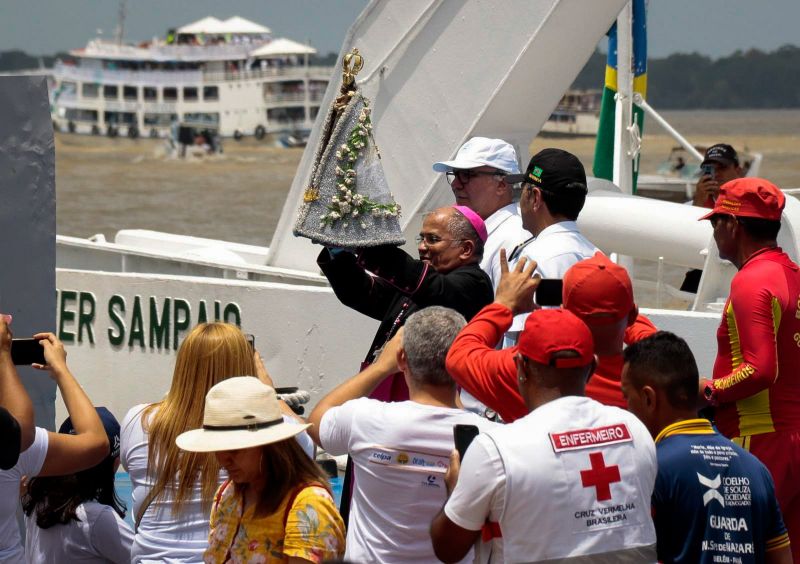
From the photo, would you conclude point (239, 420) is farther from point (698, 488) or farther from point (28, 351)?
point (698, 488)

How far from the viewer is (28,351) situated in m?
4.02

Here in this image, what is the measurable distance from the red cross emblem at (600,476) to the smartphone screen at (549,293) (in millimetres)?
1069

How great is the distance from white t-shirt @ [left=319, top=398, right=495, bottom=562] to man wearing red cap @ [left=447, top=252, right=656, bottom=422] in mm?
121

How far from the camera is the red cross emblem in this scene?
3.06m

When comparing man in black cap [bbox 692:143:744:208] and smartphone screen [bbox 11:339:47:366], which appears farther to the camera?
man in black cap [bbox 692:143:744:208]

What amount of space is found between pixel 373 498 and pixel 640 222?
4180 millimetres

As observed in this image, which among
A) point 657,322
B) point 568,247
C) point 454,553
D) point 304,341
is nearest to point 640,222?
point 657,322

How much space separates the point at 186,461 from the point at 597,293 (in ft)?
4.38

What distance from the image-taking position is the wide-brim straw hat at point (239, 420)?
3.39 meters

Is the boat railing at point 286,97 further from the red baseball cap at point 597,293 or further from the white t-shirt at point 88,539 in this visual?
the red baseball cap at point 597,293

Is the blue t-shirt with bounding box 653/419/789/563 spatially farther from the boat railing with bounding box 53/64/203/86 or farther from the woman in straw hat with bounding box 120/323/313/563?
the boat railing with bounding box 53/64/203/86

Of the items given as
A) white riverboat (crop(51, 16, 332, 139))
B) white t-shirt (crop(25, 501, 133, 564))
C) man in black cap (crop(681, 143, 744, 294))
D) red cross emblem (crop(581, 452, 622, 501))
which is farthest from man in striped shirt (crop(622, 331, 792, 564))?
white riverboat (crop(51, 16, 332, 139))

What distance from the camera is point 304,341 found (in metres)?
7.35

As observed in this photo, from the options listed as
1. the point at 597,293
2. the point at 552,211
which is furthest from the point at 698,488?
the point at 552,211
